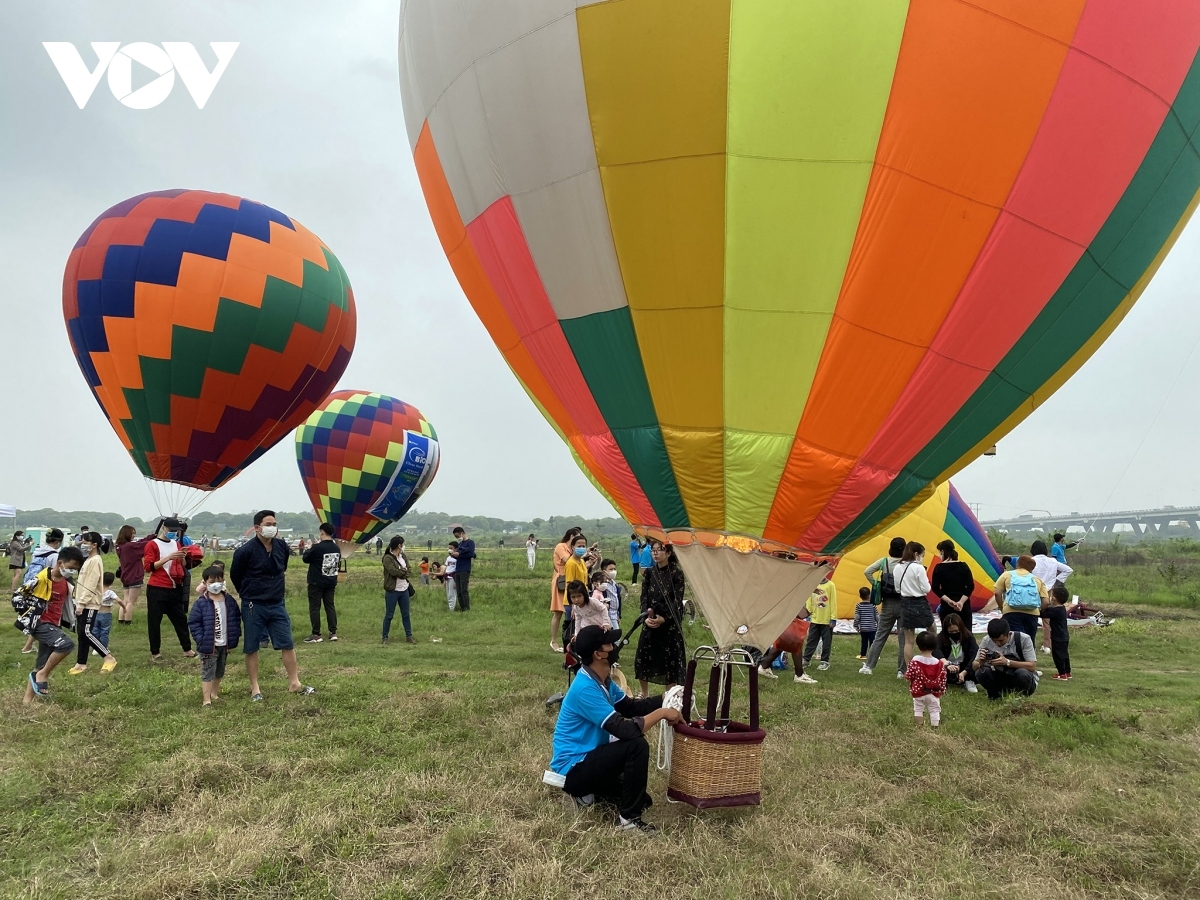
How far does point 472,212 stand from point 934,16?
129 inches

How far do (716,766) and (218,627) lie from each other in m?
4.58

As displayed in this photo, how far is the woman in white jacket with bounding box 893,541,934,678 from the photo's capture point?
26.8 ft

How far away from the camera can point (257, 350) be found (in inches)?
576

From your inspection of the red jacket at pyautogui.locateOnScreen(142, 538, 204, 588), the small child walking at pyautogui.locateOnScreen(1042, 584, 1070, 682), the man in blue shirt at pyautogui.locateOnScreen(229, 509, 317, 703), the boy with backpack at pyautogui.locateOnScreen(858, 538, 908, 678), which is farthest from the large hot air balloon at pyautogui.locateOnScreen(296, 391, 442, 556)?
the small child walking at pyautogui.locateOnScreen(1042, 584, 1070, 682)

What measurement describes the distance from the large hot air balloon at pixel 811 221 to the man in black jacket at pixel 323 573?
5.78 meters

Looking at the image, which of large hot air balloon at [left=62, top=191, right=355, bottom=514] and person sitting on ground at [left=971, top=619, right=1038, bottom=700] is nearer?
person sitting on ground at [left=971, top=619, right=1038, bottom=700]

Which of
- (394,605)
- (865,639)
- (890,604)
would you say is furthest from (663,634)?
(394,605)

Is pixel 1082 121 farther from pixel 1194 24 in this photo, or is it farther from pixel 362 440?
pixel 362 440

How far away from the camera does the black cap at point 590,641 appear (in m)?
4.43

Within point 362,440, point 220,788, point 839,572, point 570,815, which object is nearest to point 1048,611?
point 839,572

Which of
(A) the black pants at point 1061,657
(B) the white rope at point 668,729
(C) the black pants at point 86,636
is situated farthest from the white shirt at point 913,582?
(C) the black pants at point 86,636

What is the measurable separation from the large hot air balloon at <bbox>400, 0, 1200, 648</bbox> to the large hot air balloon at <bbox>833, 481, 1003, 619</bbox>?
7622mm

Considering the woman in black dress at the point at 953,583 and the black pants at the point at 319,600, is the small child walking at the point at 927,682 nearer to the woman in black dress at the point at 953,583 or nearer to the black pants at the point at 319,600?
the woman in black dress at the point at 953,583

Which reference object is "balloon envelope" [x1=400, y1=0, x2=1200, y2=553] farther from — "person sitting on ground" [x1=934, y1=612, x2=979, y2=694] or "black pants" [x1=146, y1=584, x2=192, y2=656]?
"black pants" [x1=146, y1=584, x2=192, y2=656]
